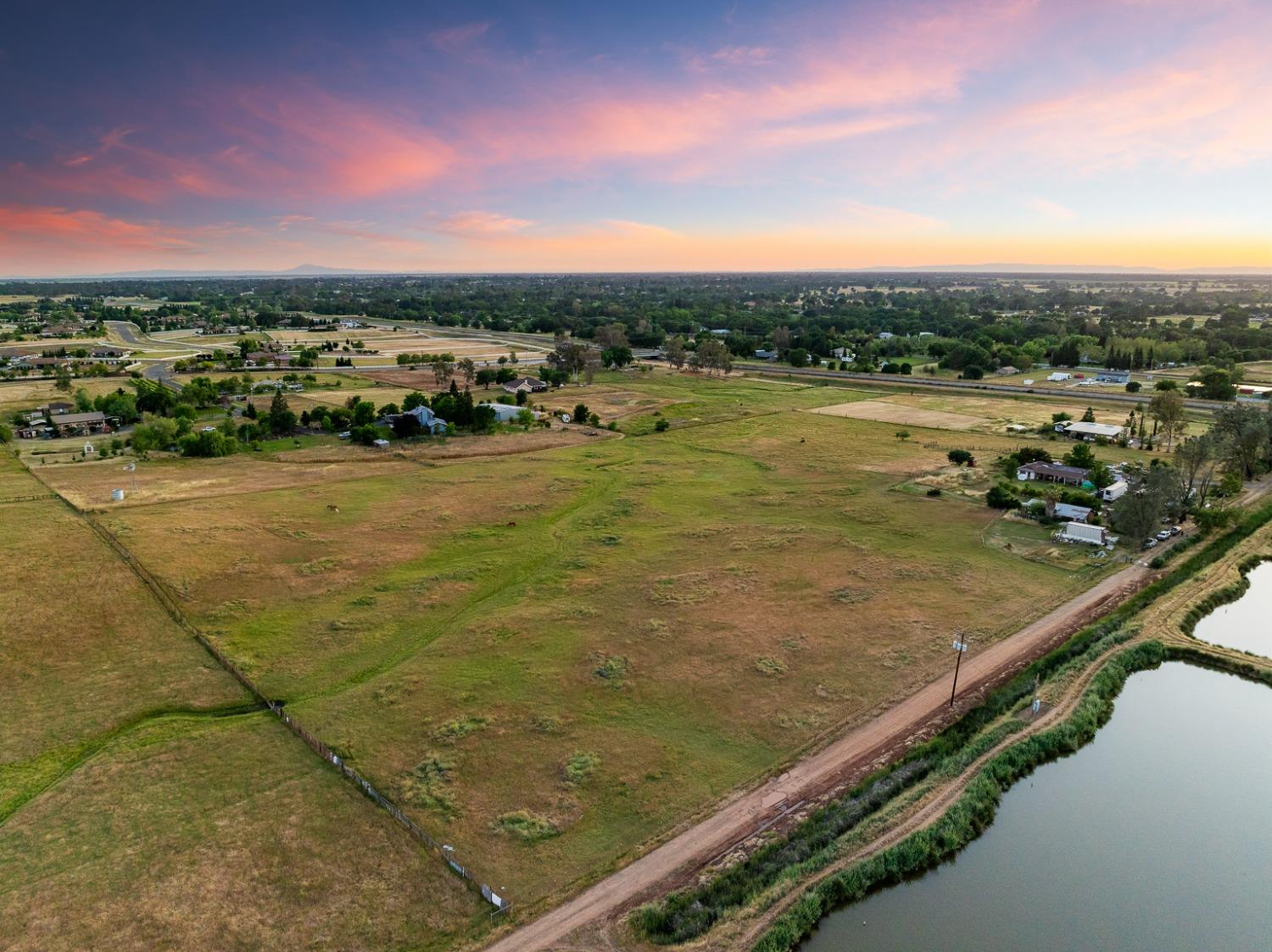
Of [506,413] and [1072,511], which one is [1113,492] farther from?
[506,413]

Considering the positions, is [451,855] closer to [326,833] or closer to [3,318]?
[326,833]

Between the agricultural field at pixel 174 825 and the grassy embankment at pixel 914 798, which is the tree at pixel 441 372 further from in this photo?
the grassy embankment at pixel 914 798

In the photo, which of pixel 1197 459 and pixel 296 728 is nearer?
pixel 296 728

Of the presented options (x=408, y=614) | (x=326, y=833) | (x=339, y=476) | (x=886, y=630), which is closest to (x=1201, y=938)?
(x=886, y=630)

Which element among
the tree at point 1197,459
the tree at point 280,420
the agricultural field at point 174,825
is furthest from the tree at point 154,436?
the tree at point 1197,459

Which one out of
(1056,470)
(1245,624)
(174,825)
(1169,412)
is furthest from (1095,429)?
(174,825)

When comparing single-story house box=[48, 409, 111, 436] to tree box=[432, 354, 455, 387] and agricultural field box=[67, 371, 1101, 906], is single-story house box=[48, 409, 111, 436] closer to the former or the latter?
agricultural field box=[67, 371, 1101, 906]

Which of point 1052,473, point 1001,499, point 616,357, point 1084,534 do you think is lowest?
point 1084,534
